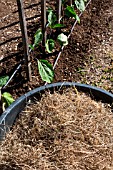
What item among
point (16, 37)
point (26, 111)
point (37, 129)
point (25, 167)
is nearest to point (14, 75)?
point (16, 37)

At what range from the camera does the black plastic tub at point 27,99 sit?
175 cm

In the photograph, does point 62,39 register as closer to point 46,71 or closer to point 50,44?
point 50,44

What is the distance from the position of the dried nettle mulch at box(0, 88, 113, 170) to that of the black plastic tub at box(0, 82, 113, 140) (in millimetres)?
38

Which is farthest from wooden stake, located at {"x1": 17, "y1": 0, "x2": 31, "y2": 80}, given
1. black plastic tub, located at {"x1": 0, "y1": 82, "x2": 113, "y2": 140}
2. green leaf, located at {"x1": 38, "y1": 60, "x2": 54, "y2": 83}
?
black plastic tub, located at {"x1": 0, "y1": 82, "x2": 113, "y2": 140}

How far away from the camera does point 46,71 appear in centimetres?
234

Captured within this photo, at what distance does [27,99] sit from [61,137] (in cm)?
34

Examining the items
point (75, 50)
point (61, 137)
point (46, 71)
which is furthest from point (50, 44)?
point (61, 137)

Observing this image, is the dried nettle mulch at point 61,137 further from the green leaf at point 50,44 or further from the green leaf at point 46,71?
the green leaf at point 50,44

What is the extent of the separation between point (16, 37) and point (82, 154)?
1.55 metres

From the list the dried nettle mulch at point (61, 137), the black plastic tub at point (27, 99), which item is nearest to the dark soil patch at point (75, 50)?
the black plastic tub at point (27, 99)

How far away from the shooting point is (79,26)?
10.0 feet

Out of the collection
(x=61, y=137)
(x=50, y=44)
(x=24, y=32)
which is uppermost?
(x=24, y=32)

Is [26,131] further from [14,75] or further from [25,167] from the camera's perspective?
[14,75]

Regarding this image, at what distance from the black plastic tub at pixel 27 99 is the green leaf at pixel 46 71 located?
42 cm
